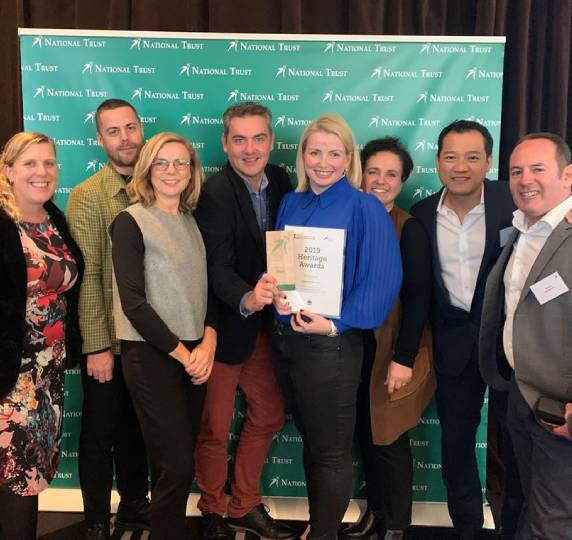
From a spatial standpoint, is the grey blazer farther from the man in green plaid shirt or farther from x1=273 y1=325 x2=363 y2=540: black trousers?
the man in green plaid shirt

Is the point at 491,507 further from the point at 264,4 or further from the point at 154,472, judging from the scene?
the point at 264,4

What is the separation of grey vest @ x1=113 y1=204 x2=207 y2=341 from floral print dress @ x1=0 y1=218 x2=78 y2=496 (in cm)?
24

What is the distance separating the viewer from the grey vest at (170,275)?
202cm

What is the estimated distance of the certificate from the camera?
1977 mm

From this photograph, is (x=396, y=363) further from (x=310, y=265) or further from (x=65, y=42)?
(x=65, y=42)

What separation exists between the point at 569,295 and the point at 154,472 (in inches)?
65.5

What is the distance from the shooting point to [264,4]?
3.00 m

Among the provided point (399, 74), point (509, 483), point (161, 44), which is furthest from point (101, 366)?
point (399, 74)

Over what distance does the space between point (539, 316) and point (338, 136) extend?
36.4 inches

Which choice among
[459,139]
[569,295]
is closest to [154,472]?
[569,295]

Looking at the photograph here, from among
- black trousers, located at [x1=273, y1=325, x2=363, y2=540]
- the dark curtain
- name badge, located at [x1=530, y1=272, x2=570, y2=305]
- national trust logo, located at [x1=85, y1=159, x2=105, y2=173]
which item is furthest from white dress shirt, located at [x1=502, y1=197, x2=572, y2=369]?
national trust logo, located at [x1=85, y1=159, x2=105, y2=173]

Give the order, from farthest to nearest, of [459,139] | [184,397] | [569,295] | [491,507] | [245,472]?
[491,507] → [245,472] → [459,139] → [184,397] → [569,295]

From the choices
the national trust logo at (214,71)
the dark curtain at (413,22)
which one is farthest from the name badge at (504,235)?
the national trust logo at (214,71)

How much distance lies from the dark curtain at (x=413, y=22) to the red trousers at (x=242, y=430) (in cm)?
176
